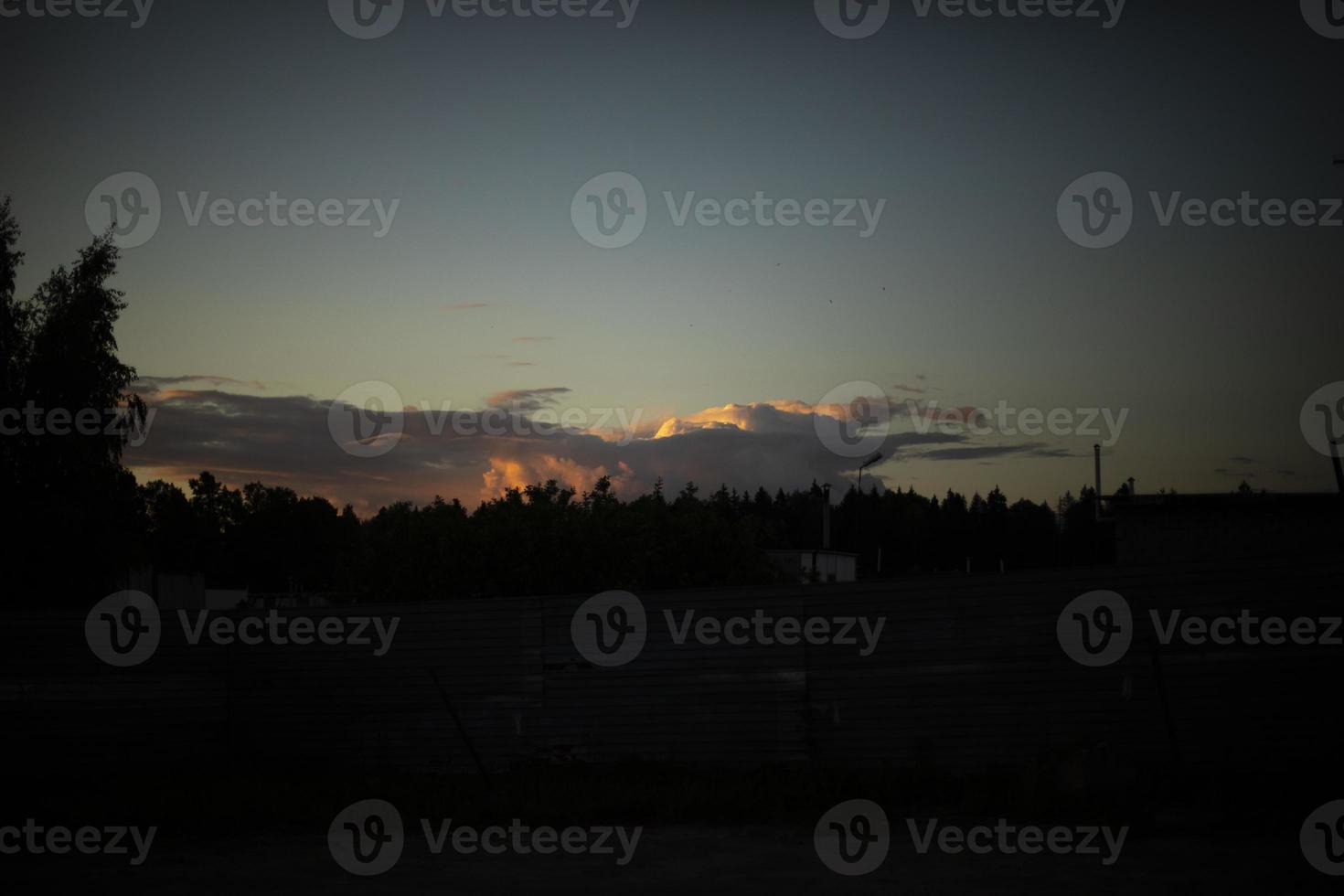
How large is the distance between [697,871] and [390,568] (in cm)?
2234

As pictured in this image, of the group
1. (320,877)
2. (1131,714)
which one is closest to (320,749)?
(320,877)

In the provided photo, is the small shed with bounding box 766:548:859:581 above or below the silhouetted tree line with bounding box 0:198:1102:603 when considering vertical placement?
below

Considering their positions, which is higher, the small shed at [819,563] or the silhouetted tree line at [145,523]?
the silhouetted tree line at [145,523]

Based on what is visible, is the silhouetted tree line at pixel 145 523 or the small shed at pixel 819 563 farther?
the small shed at pixel 819 563

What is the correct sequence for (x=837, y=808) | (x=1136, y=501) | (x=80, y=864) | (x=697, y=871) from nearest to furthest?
(x=697, y=871), (x=80, y=864), (x=837, y=808), (x=1136, y=501)

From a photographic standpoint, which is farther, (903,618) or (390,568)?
(390,568)

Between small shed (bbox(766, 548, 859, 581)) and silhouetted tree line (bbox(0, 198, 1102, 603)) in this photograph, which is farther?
small shed (bbox(766, 548, 859, 581))

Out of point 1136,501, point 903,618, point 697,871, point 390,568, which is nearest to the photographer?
point 697,871

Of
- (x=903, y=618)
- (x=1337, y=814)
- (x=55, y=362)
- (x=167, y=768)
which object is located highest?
(x=55, y=362)

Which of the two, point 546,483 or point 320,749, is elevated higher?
point 546,483

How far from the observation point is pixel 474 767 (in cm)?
1549

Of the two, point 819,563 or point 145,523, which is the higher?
point 145,523

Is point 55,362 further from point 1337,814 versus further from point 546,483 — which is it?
point 1337,814

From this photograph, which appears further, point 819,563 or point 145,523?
point 819,563
